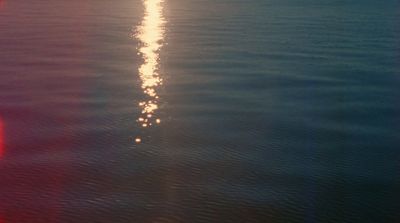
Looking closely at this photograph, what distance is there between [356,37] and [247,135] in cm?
983

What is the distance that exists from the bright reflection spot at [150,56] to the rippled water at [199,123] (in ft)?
0.24

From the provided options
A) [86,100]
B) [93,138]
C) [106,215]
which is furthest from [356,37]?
[106,215]

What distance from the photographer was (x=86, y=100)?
14570 mm

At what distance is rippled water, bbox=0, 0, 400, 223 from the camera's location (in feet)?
32.4

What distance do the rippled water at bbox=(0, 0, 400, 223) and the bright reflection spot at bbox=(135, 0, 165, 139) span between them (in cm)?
7

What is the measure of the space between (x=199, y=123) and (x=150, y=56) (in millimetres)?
6105

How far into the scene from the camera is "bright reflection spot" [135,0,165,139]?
13922 millimetres

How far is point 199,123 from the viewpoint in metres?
13.2

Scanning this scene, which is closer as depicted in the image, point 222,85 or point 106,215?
point 106,215

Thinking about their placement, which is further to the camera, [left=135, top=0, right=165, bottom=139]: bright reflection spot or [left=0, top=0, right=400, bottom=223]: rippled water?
[left=135, top=0, right=165, bottom=139]: bright reflection spot

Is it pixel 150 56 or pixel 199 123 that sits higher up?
pixel 150 56

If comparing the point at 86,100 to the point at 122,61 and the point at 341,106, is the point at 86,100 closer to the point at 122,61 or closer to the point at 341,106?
the point at 122,61

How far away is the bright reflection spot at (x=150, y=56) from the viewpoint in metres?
13.9

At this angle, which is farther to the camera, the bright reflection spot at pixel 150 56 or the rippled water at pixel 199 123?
the bright reflection spot at pixel 150 56
